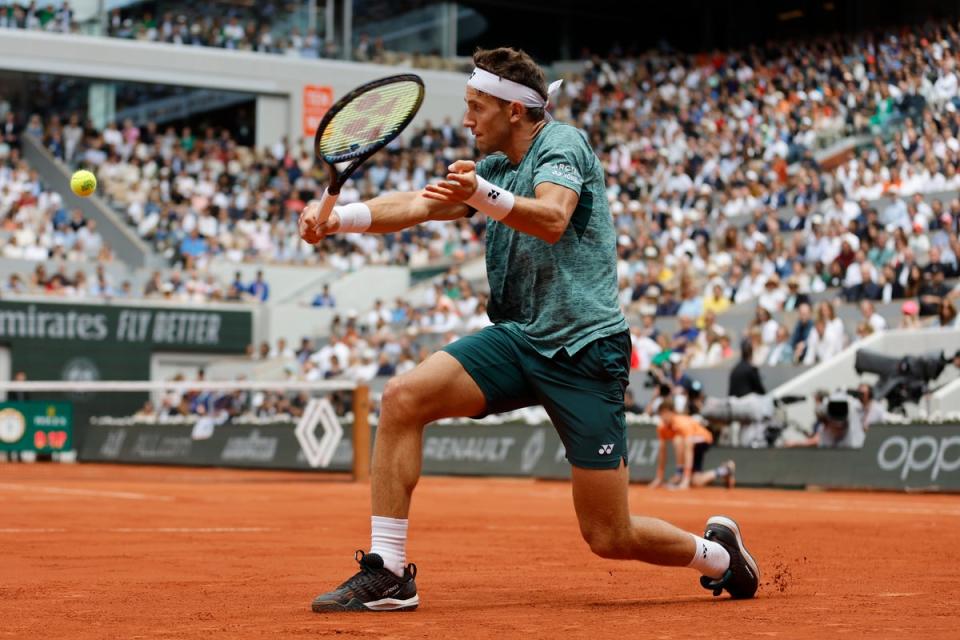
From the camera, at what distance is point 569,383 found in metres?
5.73

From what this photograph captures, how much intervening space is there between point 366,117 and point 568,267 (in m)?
1.21

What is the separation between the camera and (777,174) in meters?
29.2

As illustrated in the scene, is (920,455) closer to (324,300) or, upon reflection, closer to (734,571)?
(734,571)

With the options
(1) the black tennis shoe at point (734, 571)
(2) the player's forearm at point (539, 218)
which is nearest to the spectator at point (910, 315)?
(1) the black tennis shoe at point (734, 571)

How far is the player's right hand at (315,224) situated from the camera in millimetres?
5570

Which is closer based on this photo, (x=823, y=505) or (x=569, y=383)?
(x=569, y=383)

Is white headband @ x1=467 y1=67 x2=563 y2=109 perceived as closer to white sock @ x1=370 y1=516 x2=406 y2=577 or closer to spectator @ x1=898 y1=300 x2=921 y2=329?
white sock @ x1=370 y1=516 x2=406 y2=577

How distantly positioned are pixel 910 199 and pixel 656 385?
6.23 metres

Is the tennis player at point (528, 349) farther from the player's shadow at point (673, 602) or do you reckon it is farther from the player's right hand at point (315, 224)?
the player's shadow at point (673, 602)

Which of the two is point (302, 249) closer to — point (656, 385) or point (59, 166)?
point (59, 166)

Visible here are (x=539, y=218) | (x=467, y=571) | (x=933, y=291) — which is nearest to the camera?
(x=539, y=218)

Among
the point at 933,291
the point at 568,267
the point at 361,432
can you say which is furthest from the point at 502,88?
the point at 933,291

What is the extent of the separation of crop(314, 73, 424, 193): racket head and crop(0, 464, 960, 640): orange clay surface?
72.8 inches

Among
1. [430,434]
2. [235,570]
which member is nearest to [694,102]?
[430,434]
